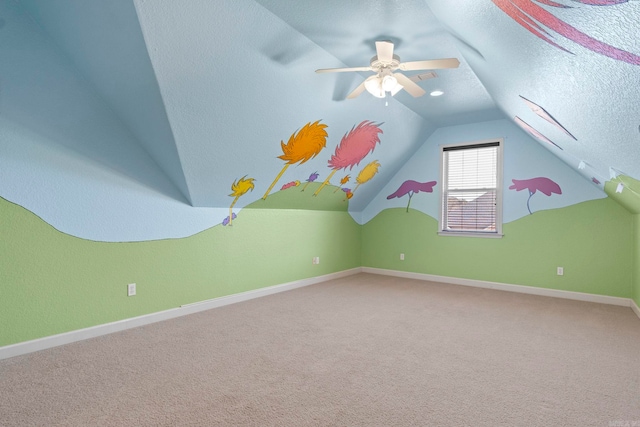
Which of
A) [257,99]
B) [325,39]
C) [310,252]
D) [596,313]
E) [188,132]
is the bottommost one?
[596,313]

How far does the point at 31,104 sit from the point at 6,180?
58cm

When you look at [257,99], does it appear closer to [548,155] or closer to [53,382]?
[53,382]

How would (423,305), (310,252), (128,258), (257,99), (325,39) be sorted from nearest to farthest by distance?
1. (325,39)
2. (257,99)
3. (128,258)
4. (423,305)
5. (310,252)

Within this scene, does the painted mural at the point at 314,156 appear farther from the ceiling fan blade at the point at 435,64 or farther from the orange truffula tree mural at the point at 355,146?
the ceiling fan blade at the point at 435,64

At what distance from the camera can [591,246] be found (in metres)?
4.36

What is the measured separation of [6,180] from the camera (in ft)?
8.13

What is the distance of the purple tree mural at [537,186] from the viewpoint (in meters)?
4.59

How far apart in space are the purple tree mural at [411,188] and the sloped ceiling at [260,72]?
1.92 metres

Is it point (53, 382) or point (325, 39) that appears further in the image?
point (325, 39)

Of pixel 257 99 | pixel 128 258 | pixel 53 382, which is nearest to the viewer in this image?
pixel 53 382

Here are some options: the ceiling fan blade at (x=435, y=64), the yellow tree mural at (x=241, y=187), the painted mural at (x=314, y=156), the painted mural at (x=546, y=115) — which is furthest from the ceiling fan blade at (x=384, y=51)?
A: the yellow tree mural at (x=241, y=187)

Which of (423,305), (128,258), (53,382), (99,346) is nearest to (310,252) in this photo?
(423,305)

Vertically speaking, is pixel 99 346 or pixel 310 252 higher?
pixel 310 252

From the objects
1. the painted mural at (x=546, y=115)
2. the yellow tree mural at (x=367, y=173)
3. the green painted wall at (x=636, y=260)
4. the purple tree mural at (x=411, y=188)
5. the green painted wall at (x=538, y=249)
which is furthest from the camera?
the purple tree mural at (x=411, y=188)
